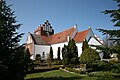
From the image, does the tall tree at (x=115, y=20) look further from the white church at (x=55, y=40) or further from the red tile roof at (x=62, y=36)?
the red tile roof at (x=62, y=36)

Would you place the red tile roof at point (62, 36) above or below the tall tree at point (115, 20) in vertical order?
above

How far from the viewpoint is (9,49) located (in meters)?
19.9

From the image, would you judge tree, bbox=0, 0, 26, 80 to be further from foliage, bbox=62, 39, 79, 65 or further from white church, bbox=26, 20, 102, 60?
white church, bbox=26, 20, 102, 60

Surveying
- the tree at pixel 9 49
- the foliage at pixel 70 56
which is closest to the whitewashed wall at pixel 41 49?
the foliage at pixel 70 56

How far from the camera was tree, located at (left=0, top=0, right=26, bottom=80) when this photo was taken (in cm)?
1825

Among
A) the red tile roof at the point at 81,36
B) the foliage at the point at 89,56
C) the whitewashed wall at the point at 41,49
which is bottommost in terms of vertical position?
the foliage at the point at 89,56

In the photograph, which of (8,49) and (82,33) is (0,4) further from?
(82,33)

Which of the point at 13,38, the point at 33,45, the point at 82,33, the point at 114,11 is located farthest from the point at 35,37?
the point at 114,11

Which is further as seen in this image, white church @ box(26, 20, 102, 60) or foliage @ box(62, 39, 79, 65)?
white church @ box(26, 20, 102, 60)

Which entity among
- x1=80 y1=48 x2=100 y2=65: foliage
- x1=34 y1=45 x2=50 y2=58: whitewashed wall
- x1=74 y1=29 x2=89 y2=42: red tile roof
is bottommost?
x1=80 y1=48 x2=100 y2=65: foliage

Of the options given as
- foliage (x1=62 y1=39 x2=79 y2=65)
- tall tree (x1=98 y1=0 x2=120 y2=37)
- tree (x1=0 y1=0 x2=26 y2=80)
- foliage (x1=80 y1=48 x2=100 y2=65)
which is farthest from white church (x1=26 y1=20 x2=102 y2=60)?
tall tree (x1=98 y1=0 x2=120 y2=37)

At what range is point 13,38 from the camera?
807 inches

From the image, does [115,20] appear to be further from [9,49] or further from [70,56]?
[70,56]

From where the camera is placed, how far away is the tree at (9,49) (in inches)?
719
